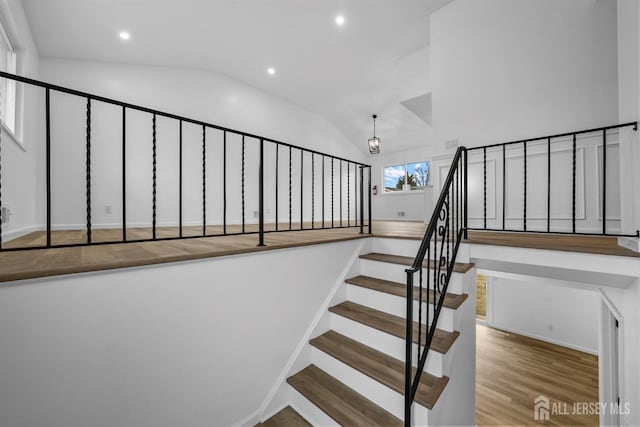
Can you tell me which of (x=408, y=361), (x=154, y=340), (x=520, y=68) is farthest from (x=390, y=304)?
(x=520, y=68)

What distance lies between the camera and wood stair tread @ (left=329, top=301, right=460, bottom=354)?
5.99ft

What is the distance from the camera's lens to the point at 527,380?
456 cm

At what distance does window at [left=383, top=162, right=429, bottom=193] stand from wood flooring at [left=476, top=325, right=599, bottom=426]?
4299 millimetres

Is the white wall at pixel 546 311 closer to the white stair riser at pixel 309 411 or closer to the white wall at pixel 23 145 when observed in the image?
the white stair riser at pixel 309 411

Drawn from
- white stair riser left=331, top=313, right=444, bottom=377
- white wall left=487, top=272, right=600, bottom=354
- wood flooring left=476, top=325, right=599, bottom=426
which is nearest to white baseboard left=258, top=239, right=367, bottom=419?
white stair riser left=331, top=313, right=444, bottom=377

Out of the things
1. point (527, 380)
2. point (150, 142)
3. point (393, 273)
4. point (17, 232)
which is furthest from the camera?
point (527, 380)

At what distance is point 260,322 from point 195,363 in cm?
48

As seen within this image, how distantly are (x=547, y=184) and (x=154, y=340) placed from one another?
4.09 meters

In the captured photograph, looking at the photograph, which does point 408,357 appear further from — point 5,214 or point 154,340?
point 5,214

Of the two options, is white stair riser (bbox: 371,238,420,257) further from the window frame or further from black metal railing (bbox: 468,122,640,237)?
the window frame

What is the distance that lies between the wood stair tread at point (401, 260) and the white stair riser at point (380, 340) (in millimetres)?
667

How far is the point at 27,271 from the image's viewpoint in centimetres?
108

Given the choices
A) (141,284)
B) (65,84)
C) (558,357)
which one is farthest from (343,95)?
(558,357)

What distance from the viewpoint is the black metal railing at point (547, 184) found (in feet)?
9.11
